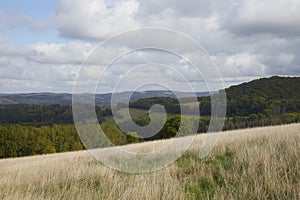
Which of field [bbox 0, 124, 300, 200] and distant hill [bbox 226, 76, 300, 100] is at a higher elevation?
distant hill [bbox 226, 76, 300, 100]

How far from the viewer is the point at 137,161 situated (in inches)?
338

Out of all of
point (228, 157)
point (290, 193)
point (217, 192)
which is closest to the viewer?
point (290, 193)

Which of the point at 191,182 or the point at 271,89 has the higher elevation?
the point at 271,89

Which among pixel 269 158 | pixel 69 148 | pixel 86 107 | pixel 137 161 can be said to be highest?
pixel 86 107

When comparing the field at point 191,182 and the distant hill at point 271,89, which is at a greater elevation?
the distant hill at point 271,89

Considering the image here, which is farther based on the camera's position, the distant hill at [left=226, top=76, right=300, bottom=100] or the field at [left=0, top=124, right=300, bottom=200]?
the distant hill at [left=226, top=76, right=300, bottom=100]

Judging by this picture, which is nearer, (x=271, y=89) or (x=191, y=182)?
(x=191, y=182)

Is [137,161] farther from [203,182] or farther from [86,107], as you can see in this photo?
[203,182]

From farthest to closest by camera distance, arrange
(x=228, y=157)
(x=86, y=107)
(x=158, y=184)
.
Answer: (x=86, y=107) < (x=228, y=157) < (x=158, y=184)

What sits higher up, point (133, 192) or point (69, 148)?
point (133, 192)

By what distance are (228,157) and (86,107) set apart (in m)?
3.98

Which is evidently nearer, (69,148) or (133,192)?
(133,192)

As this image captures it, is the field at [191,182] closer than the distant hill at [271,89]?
Yes

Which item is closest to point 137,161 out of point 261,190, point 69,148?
point 261,190
